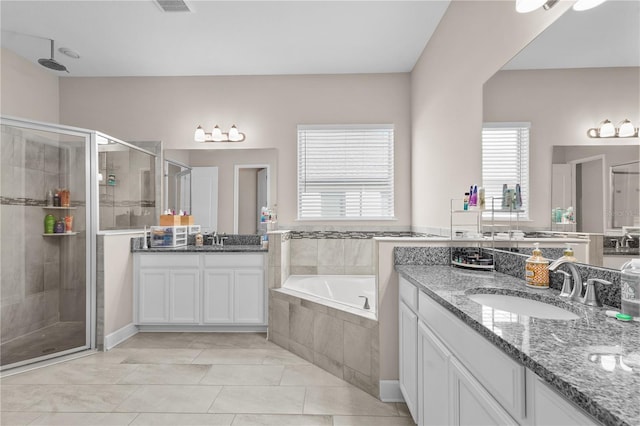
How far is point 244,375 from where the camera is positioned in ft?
7.95

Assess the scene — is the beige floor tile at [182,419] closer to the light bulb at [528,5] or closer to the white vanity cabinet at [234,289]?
the white vanity cabinet at [234,289]

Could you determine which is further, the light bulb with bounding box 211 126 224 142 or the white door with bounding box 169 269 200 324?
the light bulb with bounding box 211 126 224 142

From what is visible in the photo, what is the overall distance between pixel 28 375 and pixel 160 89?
3.01m

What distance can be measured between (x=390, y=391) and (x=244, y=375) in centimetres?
107

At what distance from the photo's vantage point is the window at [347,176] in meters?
3.77

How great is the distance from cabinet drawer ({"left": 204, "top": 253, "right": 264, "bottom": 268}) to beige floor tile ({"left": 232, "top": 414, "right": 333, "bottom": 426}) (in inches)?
59.0

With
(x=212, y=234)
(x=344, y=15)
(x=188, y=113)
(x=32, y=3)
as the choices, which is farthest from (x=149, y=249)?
(x=344, y=15)

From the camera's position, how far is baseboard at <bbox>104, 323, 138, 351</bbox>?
2912mm

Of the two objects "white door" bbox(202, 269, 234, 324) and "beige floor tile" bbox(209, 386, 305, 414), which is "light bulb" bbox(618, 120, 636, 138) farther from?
"white door" bbox(202, 269, 234, 324)

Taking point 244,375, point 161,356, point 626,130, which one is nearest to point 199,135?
point 161,356

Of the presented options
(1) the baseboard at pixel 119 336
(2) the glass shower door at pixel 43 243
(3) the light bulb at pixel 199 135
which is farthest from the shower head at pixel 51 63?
(1) the baseboard at pixel 119 336

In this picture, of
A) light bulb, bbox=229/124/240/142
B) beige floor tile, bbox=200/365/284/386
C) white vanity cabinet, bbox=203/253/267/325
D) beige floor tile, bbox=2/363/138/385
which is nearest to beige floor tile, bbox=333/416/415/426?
beige floor tile, bbox=200/365/284/386

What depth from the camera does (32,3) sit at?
2572 mm

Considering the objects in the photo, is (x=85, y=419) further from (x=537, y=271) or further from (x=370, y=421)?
(x=537, y=271)
